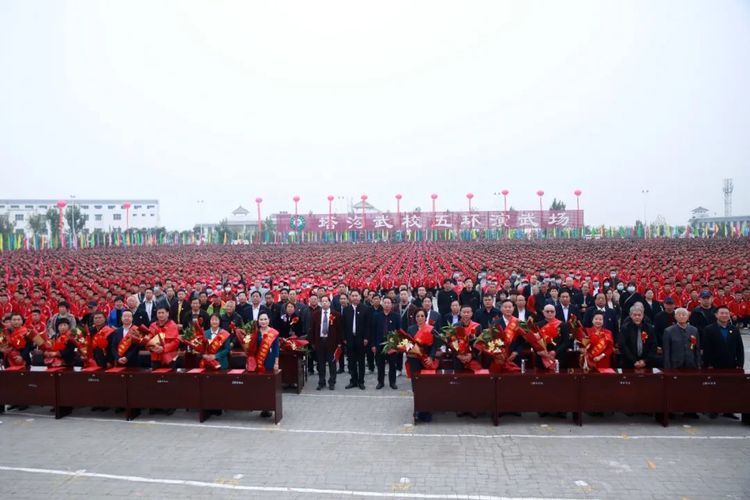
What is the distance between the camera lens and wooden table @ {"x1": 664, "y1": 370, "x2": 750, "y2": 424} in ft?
23.0

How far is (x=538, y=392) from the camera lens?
7.22 m

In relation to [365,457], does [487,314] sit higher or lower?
higher

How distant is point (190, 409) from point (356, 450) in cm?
286

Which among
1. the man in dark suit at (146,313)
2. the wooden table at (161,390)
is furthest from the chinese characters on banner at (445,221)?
the wooden table at (161,390)

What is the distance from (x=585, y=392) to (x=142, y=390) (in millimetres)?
6316

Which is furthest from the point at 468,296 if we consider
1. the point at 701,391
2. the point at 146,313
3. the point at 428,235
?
the point at 428,235

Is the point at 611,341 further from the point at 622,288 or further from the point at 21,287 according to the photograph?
the point at 21,287

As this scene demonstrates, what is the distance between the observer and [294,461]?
242 inches

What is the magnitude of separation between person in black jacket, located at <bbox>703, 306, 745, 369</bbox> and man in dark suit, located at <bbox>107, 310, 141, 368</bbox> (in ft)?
27.8

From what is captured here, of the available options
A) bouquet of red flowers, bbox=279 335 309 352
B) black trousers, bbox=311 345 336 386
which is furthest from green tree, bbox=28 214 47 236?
black trousers, bbox=311 345 336 386

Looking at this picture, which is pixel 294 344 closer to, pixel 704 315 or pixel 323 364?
pixel 323 364

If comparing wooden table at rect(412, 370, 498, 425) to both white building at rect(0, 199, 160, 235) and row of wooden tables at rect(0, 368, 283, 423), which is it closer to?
row of wooden tables at rect(0, 368, 283, 423)

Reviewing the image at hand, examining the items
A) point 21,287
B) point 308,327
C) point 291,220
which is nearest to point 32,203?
point 291,220

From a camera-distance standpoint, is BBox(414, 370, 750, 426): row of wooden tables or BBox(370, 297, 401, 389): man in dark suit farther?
BBox(370, 297, 401, 389): man in dark suit
